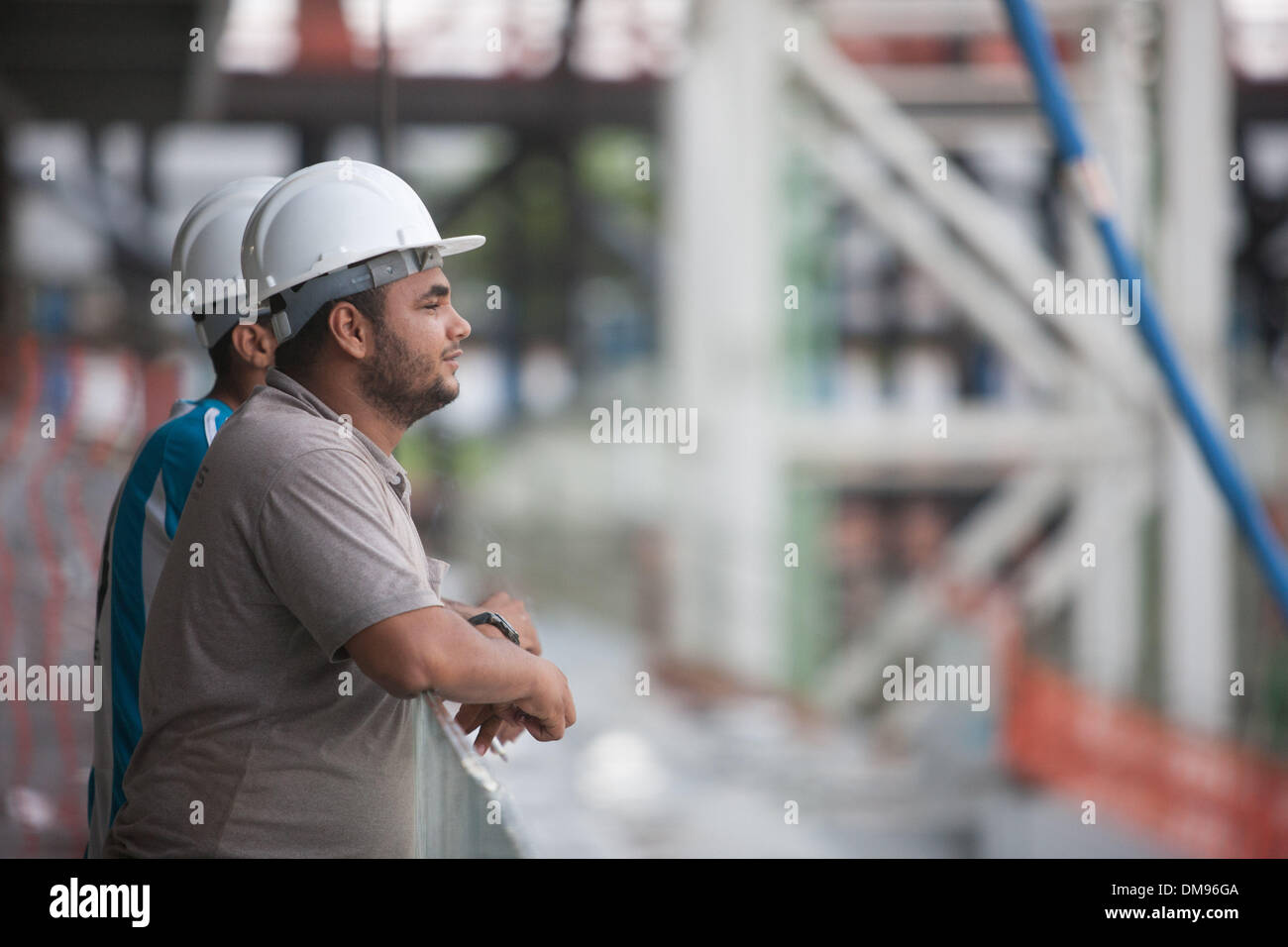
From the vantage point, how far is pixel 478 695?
2002 mm

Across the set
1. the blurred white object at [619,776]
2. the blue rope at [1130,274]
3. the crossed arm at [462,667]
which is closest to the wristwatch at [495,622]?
the crossed arm at [462,667]

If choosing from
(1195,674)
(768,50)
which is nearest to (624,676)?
(1195,674)

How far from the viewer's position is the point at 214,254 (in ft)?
9.18

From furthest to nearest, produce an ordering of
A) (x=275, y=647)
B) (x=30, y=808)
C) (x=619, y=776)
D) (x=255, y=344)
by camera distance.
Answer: (x=619, y=776)
(x=30, y=808)
(x=255, y=344)
(x=275, y=647)

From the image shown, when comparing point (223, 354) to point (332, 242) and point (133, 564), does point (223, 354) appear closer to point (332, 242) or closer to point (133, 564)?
point (133, 564)

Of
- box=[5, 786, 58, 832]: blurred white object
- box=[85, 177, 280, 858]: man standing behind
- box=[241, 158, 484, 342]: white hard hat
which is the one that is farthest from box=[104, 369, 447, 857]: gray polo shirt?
box=[5, 786, 58, 832]: blurred white object

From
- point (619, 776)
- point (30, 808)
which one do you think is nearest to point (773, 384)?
point (619, 776)

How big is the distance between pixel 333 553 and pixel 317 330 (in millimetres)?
402

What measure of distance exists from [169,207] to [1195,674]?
53.6ft

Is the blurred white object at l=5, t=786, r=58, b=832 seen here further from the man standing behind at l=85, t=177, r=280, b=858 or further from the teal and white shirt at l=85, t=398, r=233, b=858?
the teal and white shirt at l=85, t=398, r=233, b=858

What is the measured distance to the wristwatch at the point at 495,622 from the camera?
88.0 inches

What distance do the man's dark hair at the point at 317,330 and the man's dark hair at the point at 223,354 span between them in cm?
54

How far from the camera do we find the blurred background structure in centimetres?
887
